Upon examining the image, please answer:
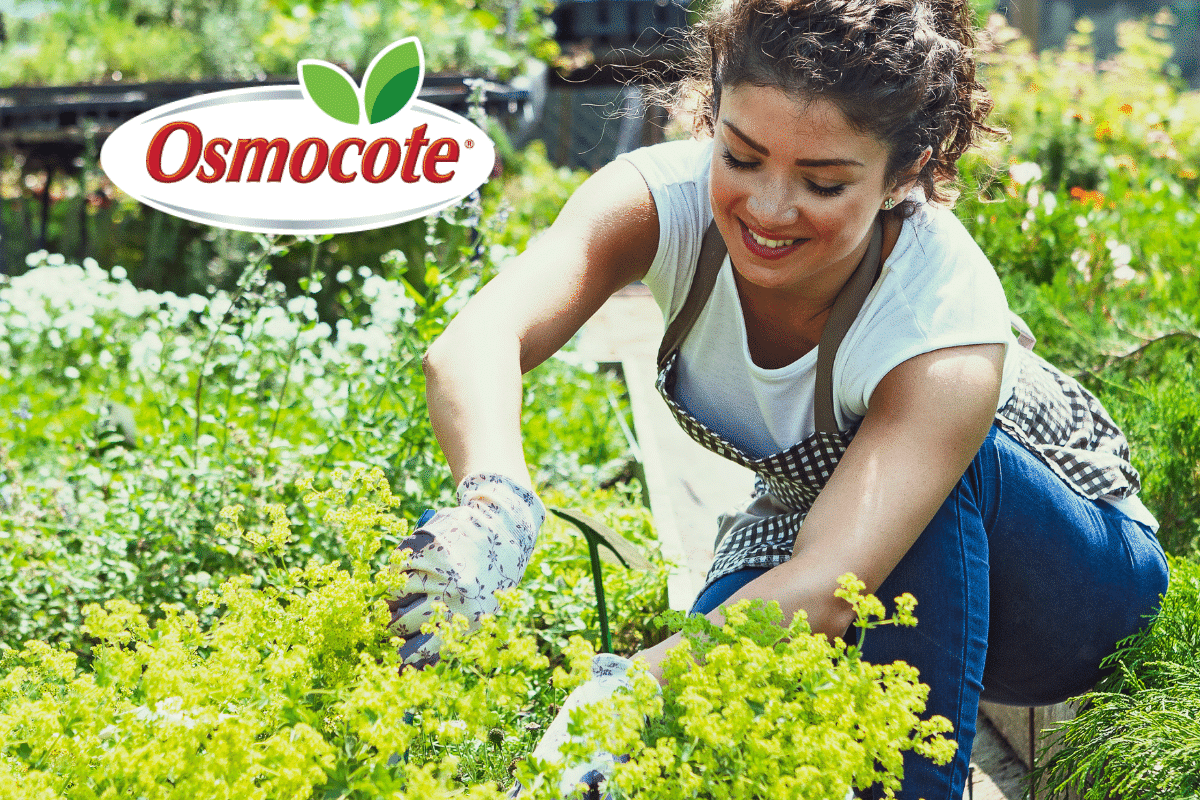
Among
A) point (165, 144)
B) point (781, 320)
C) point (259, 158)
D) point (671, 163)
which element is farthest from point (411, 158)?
point (781, 320)

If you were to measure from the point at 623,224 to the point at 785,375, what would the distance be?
307 mm

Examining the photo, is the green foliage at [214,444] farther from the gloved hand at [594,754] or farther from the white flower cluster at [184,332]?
the gloved hand at [594,754]

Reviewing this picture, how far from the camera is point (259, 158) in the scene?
2467 mm

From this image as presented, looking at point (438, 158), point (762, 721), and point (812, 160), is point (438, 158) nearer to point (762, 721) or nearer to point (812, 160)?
point (812, 160)

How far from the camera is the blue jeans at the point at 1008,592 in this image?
4.32ft

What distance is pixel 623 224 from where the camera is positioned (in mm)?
1432

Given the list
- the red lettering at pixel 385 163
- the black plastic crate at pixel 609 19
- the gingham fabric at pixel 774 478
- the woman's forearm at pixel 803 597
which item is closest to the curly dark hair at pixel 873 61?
the gingham fabric at pixel 774 478

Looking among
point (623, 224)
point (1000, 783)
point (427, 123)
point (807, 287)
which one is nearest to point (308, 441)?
point (427, 123)

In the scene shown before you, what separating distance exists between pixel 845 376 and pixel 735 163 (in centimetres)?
31

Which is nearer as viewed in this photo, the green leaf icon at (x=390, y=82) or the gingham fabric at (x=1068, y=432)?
the gingham fabric at (x=1068, y=432)

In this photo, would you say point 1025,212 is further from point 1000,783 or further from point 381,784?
point 381,784

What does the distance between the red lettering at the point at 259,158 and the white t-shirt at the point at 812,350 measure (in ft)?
4.13

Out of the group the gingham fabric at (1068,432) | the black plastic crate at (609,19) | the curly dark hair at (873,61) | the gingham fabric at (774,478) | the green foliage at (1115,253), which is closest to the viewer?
the curly dark hair at (873,61)

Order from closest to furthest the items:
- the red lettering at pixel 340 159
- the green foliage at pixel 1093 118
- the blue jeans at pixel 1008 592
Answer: the blue jeans at pixel 1008 592 < the red lettering at pixel 340 159 < the green foliage at pixel 1093 118
